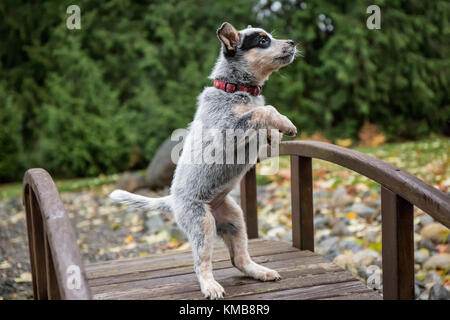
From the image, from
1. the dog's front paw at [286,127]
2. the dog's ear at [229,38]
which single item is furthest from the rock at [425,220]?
the dog's ear at [229,38]

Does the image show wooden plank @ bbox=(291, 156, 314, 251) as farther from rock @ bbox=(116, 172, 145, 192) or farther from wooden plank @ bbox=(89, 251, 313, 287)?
rock @ bbox=(116, 172, 145, 192)

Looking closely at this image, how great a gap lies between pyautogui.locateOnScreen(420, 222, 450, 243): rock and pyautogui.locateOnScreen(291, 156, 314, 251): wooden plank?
5.25 ft

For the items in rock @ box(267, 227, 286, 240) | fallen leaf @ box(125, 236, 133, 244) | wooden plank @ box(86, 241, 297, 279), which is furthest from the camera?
fallen leaf @ box(125, 236, 133, 244)

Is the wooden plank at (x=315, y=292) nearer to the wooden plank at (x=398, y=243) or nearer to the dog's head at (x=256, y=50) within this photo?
the wooden plank at (x=398, y=243)

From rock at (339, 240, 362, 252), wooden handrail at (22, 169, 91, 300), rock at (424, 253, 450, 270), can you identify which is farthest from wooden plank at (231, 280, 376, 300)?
rock at (339, 240, 362, 252)

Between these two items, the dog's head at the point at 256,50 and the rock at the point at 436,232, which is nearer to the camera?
the dog's head at the point at 256,50

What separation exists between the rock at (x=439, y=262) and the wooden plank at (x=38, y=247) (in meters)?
2.96

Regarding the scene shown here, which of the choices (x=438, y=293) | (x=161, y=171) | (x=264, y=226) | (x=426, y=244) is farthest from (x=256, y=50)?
(x=161, y=171)

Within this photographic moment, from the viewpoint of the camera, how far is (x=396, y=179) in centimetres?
188

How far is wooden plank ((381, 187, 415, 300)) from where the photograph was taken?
191cm

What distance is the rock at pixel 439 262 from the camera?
3488 mm

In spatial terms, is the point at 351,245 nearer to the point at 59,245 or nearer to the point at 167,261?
the point at 167,261

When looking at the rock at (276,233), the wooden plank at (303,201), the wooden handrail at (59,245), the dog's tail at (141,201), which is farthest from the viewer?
the rock at (276,233)

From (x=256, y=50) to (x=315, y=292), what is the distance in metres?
1.37
